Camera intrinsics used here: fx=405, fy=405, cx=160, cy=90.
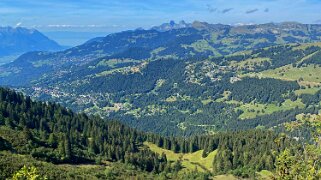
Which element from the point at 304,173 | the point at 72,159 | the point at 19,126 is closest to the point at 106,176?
the point at 72,159

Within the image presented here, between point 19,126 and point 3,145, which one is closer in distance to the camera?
point 3,145

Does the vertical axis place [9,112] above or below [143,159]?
above

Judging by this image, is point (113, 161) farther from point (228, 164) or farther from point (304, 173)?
point (304, 173)

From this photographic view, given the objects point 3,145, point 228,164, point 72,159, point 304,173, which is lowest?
point 228,164

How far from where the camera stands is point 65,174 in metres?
111

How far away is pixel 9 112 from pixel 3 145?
251 ft

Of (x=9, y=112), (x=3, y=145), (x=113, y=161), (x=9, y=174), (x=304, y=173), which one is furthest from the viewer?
(x=9, y=112)

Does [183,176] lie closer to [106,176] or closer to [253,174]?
[253,174]

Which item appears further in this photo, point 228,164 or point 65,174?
point 228,164

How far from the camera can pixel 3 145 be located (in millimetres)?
120688

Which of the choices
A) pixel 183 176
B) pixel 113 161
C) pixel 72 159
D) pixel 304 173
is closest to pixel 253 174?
pixel 183 176

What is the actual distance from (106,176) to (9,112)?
82.2 metres

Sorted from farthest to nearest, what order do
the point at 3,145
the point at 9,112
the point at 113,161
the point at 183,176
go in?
the point at 9,112
the point at 113,161
the point at 183,176
the point at 3,145

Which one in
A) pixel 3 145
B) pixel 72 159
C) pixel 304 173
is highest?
pixel 304 173
